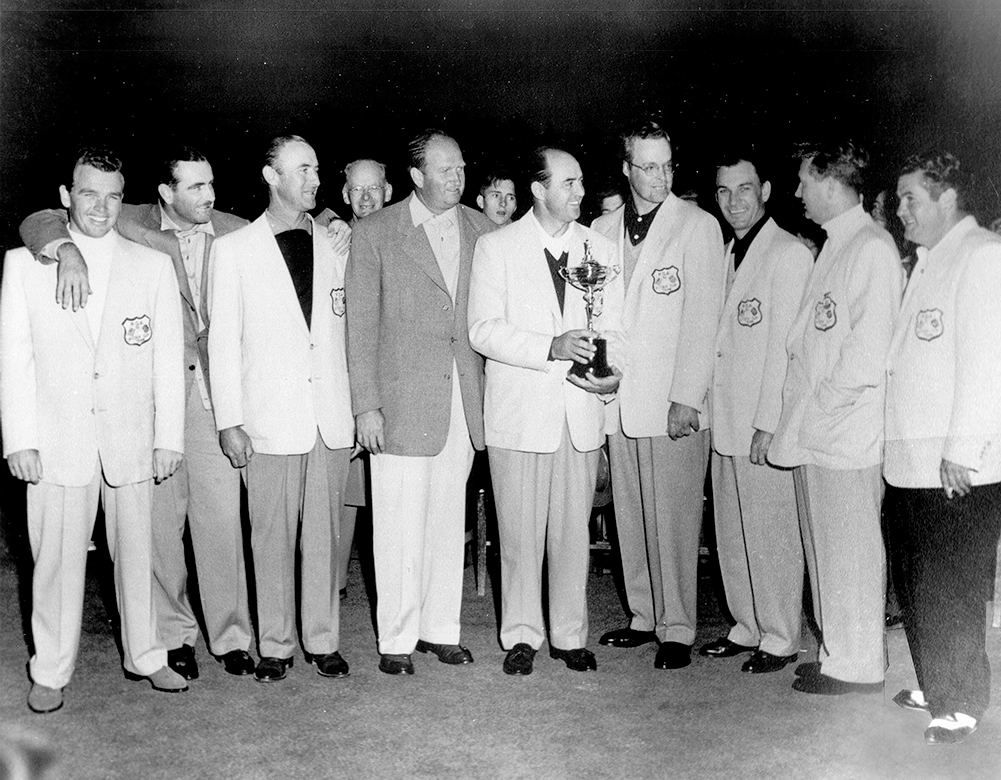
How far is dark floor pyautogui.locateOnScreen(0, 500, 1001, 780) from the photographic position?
8.63ft

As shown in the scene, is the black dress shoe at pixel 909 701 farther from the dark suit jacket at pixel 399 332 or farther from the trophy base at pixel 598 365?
the dark suit jacket at pixel 399 332

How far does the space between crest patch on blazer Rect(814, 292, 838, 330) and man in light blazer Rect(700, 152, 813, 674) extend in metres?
0.26

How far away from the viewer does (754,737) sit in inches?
110

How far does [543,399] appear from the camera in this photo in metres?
3.30

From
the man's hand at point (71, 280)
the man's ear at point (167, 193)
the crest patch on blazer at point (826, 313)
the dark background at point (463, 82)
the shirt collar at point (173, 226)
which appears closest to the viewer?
the man's hand at point (71, 280)

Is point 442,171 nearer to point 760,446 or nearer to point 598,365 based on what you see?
point 598,365

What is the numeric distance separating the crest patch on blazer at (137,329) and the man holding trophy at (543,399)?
1.03m

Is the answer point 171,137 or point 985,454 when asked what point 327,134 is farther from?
point 985,454

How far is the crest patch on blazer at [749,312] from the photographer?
134 inches

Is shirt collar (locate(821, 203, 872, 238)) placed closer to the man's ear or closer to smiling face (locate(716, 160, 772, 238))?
smiling face (locate(716, 160, 772, 238))

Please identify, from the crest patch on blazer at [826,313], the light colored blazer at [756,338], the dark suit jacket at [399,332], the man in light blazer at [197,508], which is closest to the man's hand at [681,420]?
the light colored blazer at [756,338]

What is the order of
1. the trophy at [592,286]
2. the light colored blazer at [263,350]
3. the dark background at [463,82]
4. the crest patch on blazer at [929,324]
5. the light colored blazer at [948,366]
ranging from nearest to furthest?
the light colored blazer at [948,366] < the crest patch on blazer at [929,324] < the trophy at [592,286] < the light colored blazer at [263,350] < the dark background at [463,82]

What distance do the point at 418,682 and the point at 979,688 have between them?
5.51ft

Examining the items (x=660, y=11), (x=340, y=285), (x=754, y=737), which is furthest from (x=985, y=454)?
(x=660, y=11)
